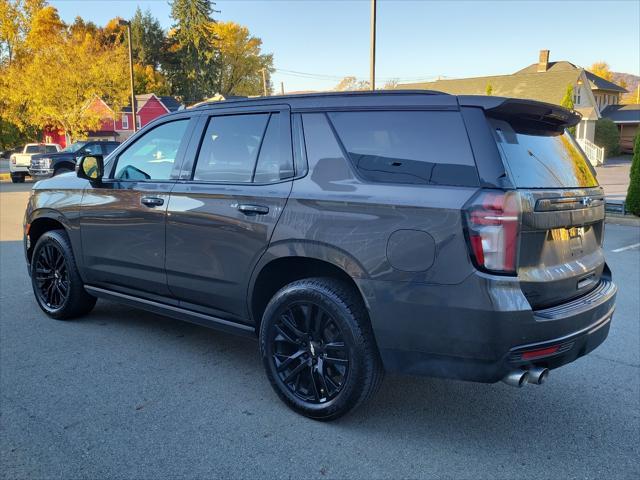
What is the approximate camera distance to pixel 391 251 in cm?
283

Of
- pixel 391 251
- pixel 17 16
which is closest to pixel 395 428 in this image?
pixel 391 251

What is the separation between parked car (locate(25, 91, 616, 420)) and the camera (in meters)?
2.66

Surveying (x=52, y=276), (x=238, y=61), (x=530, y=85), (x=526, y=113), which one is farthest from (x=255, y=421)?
(x=238, y=61)

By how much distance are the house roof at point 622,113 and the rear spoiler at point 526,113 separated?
52439mm

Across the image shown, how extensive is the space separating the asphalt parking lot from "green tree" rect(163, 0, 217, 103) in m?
65.5

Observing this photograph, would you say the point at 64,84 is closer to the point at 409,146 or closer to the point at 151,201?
the point at 151,201

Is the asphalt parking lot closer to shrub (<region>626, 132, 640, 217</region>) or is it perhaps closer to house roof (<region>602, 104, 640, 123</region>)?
shrub (<region>626, 132, 640, 217</region>)

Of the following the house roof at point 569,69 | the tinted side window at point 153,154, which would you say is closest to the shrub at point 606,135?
the house roof at point 569,69

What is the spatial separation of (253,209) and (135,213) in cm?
127

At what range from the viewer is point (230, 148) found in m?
3.79

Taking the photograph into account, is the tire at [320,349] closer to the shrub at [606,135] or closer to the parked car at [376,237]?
the parked car at [376,237]

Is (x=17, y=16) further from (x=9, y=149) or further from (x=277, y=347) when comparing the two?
(x=277, y=347)

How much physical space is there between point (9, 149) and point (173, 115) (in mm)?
51833

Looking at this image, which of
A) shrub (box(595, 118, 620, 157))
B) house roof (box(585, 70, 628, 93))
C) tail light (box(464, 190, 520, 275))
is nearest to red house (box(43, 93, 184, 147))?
shrub (box(595, 118, 620, 157))
